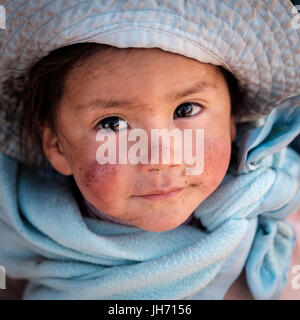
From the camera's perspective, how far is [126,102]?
0.87 m

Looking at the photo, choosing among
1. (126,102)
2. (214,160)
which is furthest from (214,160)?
(126,102)

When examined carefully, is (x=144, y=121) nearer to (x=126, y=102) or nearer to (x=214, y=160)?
(x=126, y=102)

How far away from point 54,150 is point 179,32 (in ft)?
1.39

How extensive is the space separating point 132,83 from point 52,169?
48 cm

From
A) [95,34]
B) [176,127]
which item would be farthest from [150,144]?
[95,34]

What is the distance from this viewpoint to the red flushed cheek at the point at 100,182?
93 cm

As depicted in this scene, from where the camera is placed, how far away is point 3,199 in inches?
45.4

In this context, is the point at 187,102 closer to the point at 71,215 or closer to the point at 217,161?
the point at 217,161

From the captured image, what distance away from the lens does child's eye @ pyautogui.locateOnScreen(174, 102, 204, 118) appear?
931 mm

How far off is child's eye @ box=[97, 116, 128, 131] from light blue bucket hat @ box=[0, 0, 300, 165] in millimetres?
160

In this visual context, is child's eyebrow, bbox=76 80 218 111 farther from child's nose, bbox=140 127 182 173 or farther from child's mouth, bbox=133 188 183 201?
child's mouth, bbox=133 188 183 201

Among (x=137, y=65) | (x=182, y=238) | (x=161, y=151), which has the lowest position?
(x=182, y=238)

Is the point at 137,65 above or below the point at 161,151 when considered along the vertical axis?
above

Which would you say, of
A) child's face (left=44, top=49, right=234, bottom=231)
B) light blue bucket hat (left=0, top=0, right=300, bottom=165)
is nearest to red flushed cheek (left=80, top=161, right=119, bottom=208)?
child's face (left=44, top=49, right=234, bottom=231)
